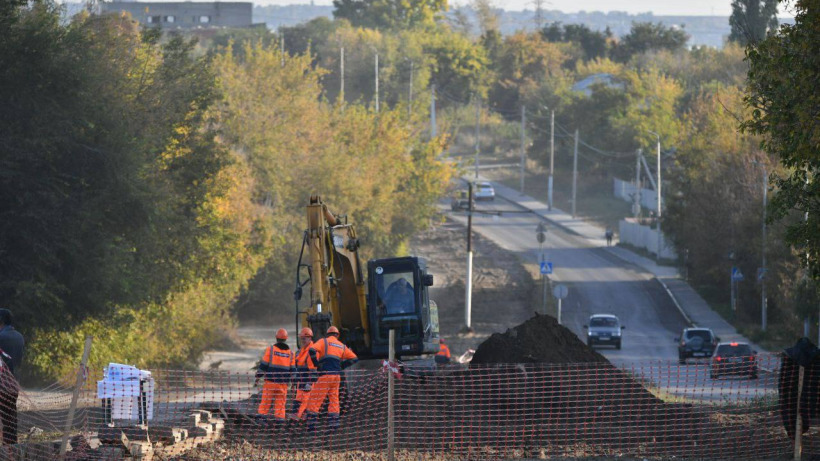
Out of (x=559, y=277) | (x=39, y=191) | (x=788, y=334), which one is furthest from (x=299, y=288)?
(x=559, y=277)

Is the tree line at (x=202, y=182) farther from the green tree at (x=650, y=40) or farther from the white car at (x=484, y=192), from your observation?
the green tree at (x=650, y=40)

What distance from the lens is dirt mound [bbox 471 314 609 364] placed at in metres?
21.0

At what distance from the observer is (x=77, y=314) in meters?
26.8

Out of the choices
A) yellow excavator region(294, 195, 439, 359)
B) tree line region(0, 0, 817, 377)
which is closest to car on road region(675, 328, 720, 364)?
tree line region(0, 0, 817, 377)

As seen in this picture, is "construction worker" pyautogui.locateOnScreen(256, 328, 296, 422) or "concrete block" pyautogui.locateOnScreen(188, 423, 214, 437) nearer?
"concrete block" pyautogui.locateOnScreen(188, 423, 214, 437)

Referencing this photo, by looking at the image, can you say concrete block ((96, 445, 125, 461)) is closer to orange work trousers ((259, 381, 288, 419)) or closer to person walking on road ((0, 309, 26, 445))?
person walking on road ((0, 309, 26, 445))

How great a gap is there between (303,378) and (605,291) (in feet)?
144

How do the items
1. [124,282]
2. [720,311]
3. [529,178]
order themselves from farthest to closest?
[529,178]
[720,311]
[124,282]

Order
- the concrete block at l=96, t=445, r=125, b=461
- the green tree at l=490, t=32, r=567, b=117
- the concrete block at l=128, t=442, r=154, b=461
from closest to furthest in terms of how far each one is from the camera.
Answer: the concrete block at l=96, t=445, r=125, b=461
the concrete block at l=128, t=442, r=154, b=461
the green tree at l=490, t=32, r=567, b=117

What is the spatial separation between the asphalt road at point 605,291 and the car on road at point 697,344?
798 mm

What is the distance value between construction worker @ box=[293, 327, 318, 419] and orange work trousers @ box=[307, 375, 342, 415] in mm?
120

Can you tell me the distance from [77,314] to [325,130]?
28274mm

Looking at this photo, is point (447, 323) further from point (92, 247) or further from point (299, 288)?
point (299, 288)

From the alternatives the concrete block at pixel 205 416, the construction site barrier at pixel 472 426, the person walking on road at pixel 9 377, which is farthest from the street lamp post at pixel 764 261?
the person walking on road at pixel 9 377
